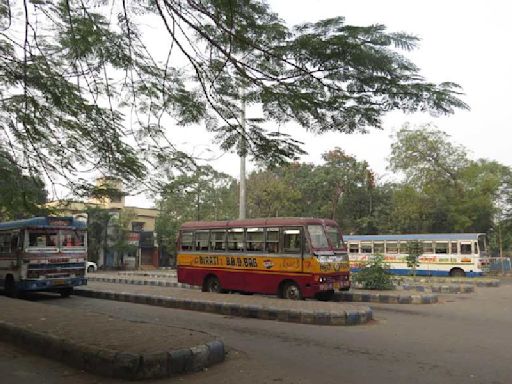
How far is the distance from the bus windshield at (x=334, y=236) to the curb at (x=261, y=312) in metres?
3.35

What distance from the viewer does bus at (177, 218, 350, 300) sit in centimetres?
1321

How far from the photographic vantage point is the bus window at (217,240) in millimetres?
15648

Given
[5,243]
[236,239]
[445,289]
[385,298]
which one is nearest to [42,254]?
[5,243]

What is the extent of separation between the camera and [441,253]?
2589cm

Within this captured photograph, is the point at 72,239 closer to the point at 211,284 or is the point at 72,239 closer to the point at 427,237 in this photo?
the point at 211,284

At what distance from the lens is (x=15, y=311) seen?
992 centimetres

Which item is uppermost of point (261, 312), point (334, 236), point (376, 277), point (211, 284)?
point (334, 236)

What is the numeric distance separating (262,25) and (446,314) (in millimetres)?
9057

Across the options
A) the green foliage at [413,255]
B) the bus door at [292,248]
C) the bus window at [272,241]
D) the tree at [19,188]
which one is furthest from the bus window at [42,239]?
the green foliage at [413,255]

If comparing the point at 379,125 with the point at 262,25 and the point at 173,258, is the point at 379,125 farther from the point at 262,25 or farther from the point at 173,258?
the point at 173,258

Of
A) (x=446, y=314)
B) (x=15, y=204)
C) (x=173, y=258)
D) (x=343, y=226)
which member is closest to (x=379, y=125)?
(x=15, y=204)

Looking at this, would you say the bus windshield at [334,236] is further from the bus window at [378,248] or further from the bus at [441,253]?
the bus window at [378,248]

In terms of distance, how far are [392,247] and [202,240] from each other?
1504cm

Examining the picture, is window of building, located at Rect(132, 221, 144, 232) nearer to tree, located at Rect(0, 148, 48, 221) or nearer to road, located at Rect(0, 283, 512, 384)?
road, located at Rect(0, 283, 512, 384)
